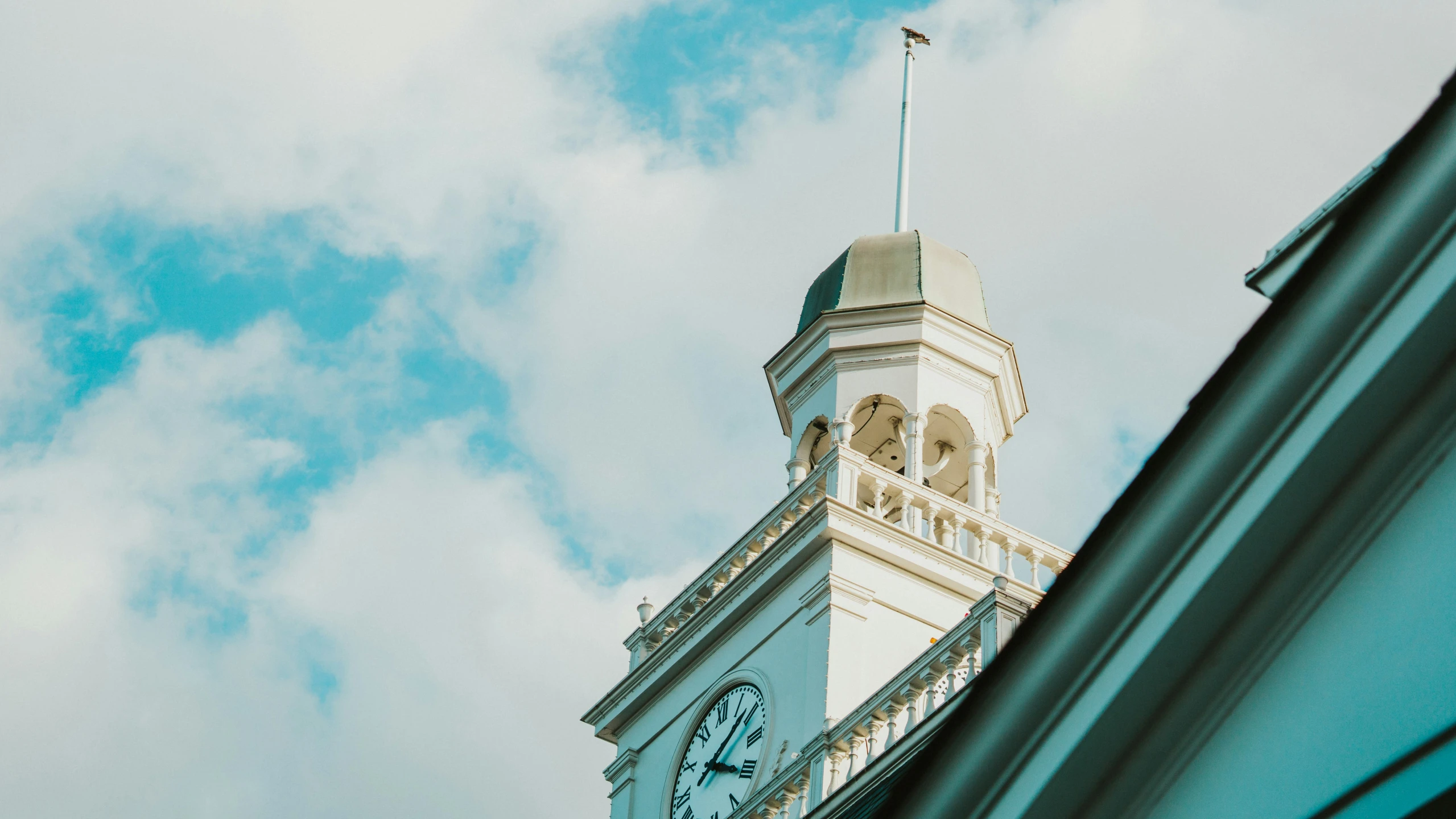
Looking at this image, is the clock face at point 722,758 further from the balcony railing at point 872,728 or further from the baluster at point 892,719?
the baluster at point 892,719

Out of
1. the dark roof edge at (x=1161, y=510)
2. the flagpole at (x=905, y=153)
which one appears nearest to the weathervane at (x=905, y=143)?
the flagpole at (x=905, y=153)

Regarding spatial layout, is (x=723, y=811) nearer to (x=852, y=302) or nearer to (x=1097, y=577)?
(x=852, y=302)

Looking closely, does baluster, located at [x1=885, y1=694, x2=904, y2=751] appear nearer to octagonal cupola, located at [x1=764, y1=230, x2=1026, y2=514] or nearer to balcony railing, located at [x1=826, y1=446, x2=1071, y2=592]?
balcony railing, located at [x1=826, y1=446, x2=1071, y2=592]

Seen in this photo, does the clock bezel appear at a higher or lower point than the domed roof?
lower

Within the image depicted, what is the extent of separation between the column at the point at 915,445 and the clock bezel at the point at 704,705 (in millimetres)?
3583

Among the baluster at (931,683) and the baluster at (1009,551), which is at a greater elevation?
the baluster at (1009,551)

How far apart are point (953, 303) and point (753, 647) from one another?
6907 millimetres

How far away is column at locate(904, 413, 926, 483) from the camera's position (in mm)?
26859

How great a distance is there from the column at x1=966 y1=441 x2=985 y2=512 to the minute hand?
4.56 metres

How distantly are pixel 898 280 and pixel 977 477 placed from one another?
348 cm

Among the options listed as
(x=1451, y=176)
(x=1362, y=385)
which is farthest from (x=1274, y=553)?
(x=1451, y=176)

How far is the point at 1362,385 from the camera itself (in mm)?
7371

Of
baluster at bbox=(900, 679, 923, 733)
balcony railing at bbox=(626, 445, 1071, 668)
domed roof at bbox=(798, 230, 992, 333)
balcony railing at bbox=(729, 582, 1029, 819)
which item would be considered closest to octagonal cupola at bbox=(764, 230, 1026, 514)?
domed roof at bbox=(798, 230, 992, 333)

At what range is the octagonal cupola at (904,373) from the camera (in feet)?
92.9
